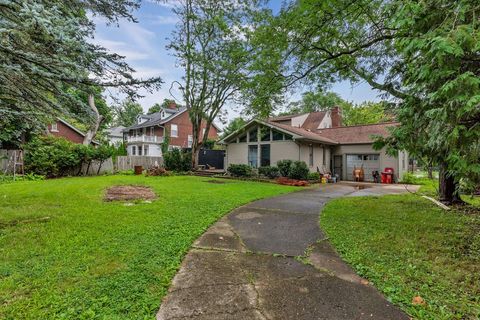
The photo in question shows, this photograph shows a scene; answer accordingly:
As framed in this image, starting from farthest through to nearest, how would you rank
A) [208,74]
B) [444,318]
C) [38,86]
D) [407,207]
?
[208,74] < [407,207] < [38,86] < [444,318]

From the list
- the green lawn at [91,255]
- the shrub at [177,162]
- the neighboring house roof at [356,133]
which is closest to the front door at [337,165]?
the neighboring house roof at [356,133]

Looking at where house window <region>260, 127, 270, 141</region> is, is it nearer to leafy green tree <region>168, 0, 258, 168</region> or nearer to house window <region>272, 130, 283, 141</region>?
house window <region>272, 130, 283, 141</region>

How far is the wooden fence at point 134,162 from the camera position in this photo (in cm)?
1956

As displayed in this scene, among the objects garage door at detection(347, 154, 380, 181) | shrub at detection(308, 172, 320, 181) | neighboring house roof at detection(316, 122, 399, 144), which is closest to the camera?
shrub at detection(308, 172, 320, 181)

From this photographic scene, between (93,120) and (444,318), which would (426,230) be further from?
(93,120)

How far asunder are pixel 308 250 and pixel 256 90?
23.0 feet

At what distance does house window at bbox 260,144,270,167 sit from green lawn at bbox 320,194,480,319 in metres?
10.2

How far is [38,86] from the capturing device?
14.9 ft

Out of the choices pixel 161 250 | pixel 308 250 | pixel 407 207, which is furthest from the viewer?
pixel 407 207

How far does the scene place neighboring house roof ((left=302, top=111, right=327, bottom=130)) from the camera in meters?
25.8

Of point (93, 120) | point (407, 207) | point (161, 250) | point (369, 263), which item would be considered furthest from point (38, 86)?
point (407, 207)

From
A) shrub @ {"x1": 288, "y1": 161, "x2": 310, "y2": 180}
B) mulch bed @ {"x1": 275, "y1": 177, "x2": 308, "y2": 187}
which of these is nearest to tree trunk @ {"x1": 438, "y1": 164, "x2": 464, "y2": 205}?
mulch bed @ {"x1": 275, "y1": 177, "x2": 308, "y2": 187}

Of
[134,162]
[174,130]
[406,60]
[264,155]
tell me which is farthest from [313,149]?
[174,130]

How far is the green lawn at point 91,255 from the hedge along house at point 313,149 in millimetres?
9995
